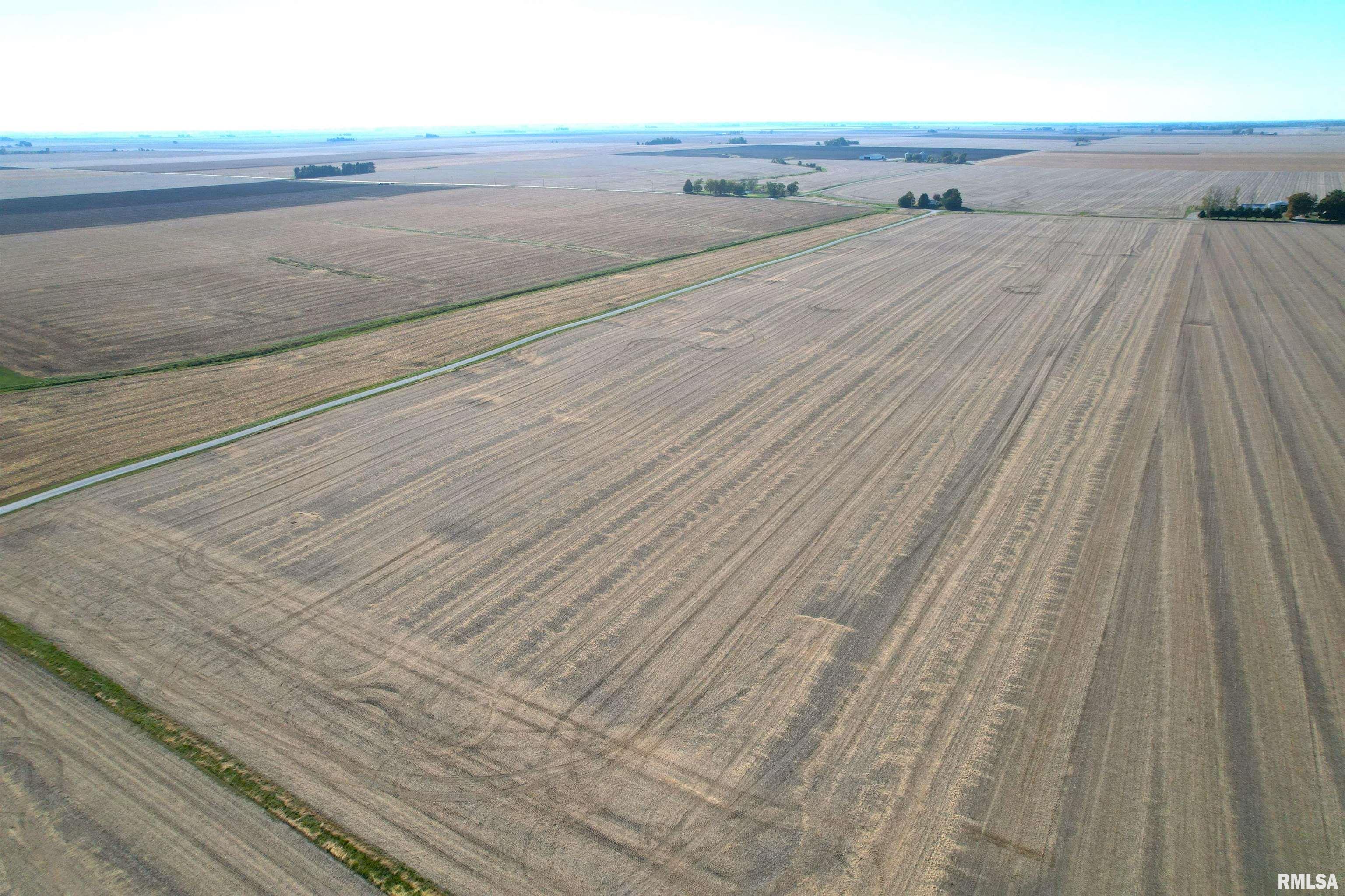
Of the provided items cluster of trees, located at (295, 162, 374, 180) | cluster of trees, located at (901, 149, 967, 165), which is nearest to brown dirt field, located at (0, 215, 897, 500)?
cluster of trees, located at (295, 162, 374, 180)

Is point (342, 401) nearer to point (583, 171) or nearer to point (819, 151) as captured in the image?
point (583, 171)


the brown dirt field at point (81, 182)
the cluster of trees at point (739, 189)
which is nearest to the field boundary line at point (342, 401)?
the cluster of trees at point (739, 189)

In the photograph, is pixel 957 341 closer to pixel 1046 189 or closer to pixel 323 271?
pixel 323 271

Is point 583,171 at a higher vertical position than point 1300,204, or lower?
higher

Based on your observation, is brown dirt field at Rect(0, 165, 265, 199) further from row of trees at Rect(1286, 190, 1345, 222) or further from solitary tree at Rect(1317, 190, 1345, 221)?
solitary tree at Rect(1317, 190, 1345, 221)

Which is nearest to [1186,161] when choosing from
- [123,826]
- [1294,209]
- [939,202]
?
[1294,209]

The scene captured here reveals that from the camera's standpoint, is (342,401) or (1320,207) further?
(1320,207)

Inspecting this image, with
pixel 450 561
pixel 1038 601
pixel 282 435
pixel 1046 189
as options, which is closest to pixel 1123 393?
pixel 1038 601
